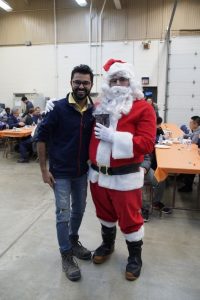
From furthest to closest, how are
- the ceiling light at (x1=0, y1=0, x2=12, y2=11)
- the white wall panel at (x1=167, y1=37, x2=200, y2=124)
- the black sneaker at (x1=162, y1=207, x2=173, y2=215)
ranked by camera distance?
the white wall panel at (x1=167, y1=37, x2=200, y2=124), the ceiling light at (x1=0, y1=0, x2=12, y2=11), the black sneaker at (x1=162, y1=207, x2=173, y2=215)

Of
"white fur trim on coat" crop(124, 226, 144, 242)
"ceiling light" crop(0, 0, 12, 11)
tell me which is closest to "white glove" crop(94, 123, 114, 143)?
"white fur trim on coat" crop(124, 226, 144, 242)

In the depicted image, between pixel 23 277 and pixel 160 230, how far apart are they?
4.94ft

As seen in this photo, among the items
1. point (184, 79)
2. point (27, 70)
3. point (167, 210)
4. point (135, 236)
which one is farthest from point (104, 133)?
point (27, 70)

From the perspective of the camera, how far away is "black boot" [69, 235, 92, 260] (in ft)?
8.02

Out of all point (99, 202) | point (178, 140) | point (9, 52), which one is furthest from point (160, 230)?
point (9, 52)

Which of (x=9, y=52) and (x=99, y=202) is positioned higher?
(x=9, y=52)

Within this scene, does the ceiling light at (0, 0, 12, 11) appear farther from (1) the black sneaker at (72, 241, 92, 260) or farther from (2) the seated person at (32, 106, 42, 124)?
(1) the black sneaker at (72, 241, 92, 260)

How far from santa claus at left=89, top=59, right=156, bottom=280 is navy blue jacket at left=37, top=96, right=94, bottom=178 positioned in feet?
0.25

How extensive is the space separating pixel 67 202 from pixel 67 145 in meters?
0.43

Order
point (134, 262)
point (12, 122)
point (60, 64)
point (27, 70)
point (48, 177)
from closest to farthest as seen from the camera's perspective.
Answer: point (48, 177), point (134, 262), point (12, 122), point (60, 64), point (27, 70)

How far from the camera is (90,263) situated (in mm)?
2404

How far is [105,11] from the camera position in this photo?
9.89 meters

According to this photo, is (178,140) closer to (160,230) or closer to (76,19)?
(160,230)

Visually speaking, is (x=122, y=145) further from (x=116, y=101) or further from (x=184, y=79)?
(x=184, y=79)
